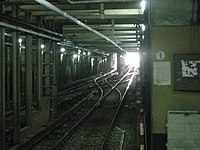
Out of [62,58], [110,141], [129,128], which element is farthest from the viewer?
[62,58]

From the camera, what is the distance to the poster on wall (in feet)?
20.0

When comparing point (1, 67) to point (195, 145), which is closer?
point (195, 145)

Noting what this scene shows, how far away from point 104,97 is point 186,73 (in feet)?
46.5

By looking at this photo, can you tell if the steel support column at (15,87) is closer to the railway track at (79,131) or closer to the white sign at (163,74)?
the railway track at (79,131)

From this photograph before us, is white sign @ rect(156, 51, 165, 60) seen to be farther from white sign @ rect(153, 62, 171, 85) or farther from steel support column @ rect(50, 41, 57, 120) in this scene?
steel support column @ rect(50, 41, 57, 120)

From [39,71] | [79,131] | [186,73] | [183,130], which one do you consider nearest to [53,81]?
[39,71]

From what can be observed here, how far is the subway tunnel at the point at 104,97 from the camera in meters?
6.14

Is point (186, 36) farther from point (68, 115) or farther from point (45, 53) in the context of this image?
point (68, 115)

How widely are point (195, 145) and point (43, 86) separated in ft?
24.5

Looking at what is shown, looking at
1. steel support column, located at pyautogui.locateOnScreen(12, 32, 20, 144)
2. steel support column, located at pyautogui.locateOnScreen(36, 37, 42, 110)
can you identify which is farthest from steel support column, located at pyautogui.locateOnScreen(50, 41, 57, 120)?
steel support column, located at pyautogui.locateOnScreen(12, 32, 20, 144)

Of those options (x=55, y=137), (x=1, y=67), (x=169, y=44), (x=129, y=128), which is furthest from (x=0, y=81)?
(x=129, y=128)

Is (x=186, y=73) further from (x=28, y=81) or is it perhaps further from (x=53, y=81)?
(x=53, y=81)

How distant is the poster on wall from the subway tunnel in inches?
0.6

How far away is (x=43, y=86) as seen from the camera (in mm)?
12570
